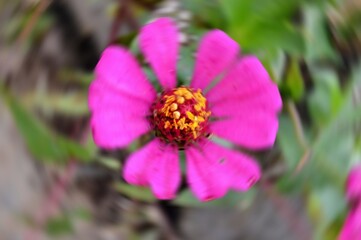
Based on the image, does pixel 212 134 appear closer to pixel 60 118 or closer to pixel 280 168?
pixel 280 168

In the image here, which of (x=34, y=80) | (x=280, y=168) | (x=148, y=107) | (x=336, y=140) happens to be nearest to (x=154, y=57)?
(x=148, y=107)

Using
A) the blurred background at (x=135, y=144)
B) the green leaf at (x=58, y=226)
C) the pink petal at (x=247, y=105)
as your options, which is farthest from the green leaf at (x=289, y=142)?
the green leaf at (x=58, y=226)

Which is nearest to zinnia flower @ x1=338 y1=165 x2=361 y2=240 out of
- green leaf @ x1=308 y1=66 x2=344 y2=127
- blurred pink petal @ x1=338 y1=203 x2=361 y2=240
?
blurred pink petal @ x1=338 y1=203 x2=361 y2=240

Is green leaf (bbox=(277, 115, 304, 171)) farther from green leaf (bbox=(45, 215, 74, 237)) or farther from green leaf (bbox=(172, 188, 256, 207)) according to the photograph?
green leaf (bbox=(45, 215, 74, 237))

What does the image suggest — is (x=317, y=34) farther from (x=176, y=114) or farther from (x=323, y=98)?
(x=176, y=114)

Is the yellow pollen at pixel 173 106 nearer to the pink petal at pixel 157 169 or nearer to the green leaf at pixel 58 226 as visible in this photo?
the pink petal at pixel 157 169

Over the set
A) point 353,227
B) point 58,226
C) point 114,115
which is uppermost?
point 58,226

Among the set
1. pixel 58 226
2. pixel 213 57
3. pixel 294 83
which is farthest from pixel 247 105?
pixel 58 226
